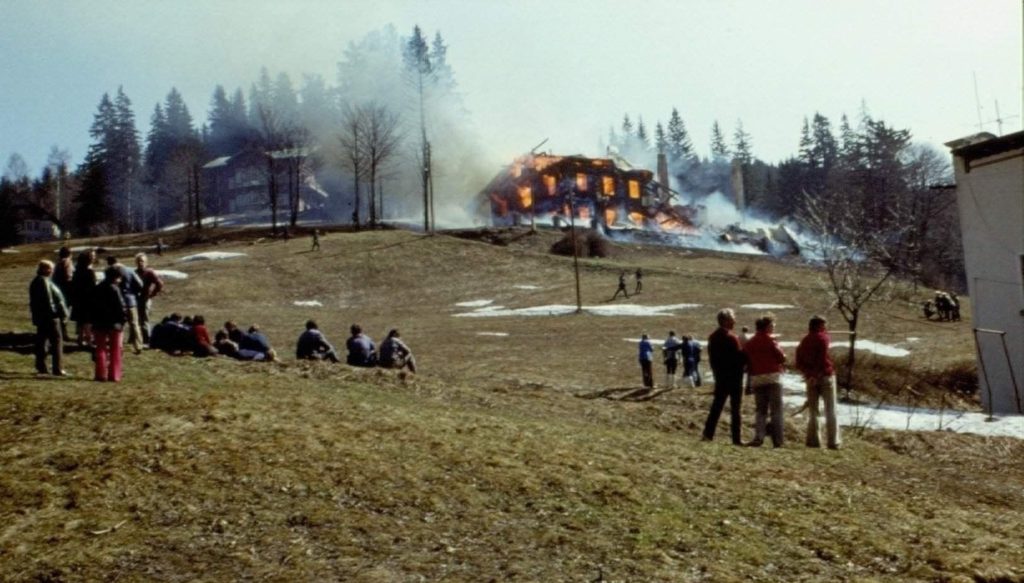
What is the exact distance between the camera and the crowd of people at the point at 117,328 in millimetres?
12984

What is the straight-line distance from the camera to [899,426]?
55.8 feet

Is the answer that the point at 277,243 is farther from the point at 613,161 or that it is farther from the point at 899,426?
the point at 899,426

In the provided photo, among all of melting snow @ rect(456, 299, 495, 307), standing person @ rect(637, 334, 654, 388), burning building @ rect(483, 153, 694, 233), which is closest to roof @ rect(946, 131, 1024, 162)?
standing person @ rect(637, 334, 654, 388)

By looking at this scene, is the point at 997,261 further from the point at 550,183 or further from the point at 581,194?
the point at 581,194

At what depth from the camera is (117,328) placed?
1302 cm

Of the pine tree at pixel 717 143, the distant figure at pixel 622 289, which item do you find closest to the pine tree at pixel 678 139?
the pine tree at pixel 717 143

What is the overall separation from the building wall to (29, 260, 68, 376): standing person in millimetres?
21740

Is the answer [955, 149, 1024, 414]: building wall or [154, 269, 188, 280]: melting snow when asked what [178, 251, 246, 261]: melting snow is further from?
[955, 149, 1024, 414]: building wall

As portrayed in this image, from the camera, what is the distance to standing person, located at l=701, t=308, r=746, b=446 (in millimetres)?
12094

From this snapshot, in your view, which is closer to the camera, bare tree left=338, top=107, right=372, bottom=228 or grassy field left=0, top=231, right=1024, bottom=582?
grassy field left=0, top=231, right=1024, bottom=582

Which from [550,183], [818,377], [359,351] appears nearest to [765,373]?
[818,377]

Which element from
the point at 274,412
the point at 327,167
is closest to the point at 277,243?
the point at 327,167

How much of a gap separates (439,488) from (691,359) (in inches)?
679

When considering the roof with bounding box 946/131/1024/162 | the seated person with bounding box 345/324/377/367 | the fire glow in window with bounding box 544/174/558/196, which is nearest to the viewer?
the seated person with bounding box 345/324/377/367
